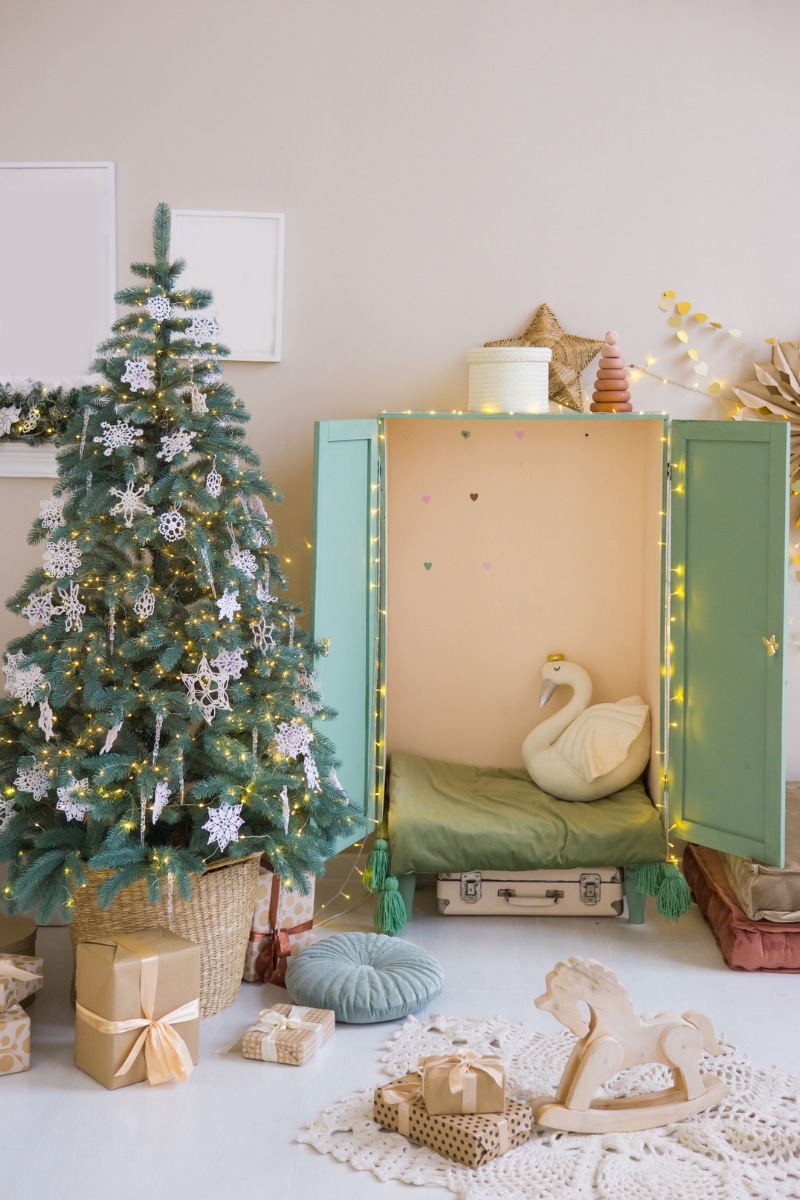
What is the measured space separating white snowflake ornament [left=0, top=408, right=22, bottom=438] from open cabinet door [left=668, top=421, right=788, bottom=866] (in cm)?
196

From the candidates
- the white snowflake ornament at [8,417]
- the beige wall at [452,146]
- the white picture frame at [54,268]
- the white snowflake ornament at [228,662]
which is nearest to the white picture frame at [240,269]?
the beige wall at [452,146]

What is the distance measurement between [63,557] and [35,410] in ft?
3.33

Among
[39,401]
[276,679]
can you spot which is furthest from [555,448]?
[39,401]

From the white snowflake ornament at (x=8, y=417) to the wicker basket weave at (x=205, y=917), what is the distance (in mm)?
1510

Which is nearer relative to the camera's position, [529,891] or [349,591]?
[349,591]

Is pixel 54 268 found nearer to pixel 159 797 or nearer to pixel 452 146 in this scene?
pixel 452 146

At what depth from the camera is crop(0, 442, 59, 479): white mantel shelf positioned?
3490 mm

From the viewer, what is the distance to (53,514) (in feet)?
8.74

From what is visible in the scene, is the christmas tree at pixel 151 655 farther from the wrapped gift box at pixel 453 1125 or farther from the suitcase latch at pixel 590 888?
the suitcase latch at pixel 590 888

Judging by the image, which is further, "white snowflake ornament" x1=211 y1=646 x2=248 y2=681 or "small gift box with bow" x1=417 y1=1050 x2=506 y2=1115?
"white snowflake ornament" x1=211 y1=646 x2=248 y2=681

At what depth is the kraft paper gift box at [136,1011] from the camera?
7.80 feet

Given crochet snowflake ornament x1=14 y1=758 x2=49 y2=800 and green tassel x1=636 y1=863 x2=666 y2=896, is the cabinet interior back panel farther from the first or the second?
crochet snowflake ornament x1=14 y1=758 x2=49 y2=800

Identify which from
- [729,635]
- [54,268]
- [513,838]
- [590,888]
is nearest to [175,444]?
[54,268]

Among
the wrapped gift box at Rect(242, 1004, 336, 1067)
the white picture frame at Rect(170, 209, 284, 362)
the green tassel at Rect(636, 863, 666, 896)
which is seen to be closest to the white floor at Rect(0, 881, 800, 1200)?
the wrapped gift box at Rect(242, 1004, 336, 1067)
